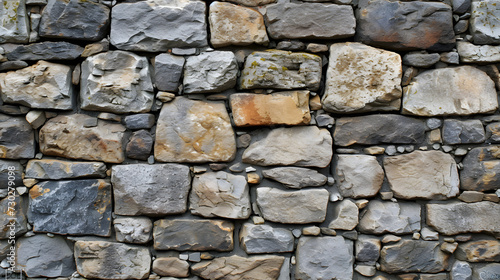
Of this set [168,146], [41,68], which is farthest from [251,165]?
[41,68]

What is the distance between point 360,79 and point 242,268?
1.25 m

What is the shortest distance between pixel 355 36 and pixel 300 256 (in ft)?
4.23

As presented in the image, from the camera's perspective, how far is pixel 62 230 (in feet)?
6.09

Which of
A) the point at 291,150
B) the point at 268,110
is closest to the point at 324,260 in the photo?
the point at 291,150

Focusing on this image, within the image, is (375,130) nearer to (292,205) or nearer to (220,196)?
(292,205)

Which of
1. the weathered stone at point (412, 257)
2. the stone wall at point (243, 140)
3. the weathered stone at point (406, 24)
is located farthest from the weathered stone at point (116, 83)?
the weathered stone at point (412, 257)

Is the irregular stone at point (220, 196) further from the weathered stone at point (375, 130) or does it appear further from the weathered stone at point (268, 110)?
the weathered stone at point (375, 130)

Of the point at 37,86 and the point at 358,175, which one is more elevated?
the point at 37,86

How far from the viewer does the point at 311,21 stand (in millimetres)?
1864

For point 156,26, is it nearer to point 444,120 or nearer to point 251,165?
point 251,165

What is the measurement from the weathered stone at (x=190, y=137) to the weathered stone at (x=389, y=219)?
2.86ft

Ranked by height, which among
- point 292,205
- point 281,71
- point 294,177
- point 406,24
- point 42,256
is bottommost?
point 42,256

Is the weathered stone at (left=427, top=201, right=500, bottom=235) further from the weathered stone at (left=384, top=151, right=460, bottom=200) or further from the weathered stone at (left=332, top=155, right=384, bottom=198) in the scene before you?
the weathered stone at (left=332, top=155, right=384, bottom=198)

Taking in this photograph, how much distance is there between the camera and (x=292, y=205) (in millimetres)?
1851
